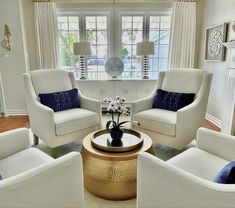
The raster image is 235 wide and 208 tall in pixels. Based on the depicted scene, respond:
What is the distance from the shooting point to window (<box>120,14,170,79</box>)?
14.5 feet

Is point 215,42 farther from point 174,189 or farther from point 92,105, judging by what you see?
point 174,189

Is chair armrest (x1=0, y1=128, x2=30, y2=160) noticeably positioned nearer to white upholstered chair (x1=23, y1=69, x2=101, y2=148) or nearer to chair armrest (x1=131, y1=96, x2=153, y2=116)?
white upholstered chair (x1=23, y1=69, x2=101, y2=148)

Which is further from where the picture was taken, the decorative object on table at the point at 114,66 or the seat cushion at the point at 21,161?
the decorative object on table at the point at 114,66

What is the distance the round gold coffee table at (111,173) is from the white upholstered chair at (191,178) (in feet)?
1.44

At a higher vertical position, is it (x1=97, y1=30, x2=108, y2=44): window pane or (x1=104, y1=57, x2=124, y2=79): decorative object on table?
(x1=97, y1=30, x2=108, y2=44): window pane

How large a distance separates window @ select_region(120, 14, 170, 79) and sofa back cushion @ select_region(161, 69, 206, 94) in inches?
63.1

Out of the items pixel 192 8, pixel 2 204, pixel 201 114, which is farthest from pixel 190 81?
pixel 2 204

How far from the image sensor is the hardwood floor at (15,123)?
11.8 ft

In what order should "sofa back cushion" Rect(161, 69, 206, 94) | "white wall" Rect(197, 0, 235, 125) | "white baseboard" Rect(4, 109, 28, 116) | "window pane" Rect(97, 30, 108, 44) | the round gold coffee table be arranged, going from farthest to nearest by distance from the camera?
"window pane" Rect(97, 30, 108, 44) → "white baseboard" Rect(4, 109, 28, 116) → "white wall" Rect(197, 0, 235, 125) → "sofa back cushion" Rect(161, 69, 206, 94) → the round gold coffee table

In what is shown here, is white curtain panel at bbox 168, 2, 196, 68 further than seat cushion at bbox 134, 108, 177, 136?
Yes

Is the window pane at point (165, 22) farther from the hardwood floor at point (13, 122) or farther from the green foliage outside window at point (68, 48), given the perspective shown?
the hardwood floor at point (13, 122)

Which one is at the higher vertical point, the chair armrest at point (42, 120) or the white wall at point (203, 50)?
the white wall at point (203, 50)

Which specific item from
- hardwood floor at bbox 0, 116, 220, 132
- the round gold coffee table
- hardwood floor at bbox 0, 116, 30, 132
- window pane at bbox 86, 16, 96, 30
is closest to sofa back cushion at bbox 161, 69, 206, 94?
hardwood floor at bbox 0, 116, 220, 132

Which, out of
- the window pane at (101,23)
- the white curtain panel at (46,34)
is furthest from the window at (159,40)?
the white curtain panel at (46,34)
